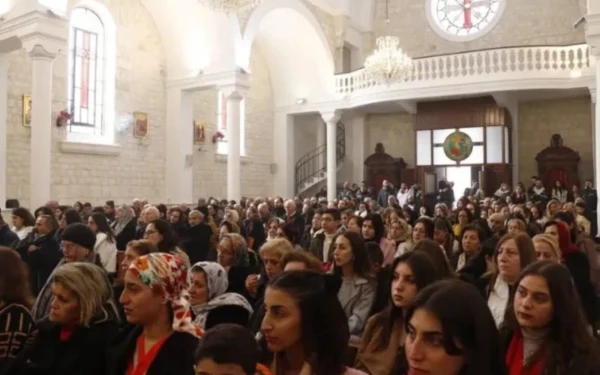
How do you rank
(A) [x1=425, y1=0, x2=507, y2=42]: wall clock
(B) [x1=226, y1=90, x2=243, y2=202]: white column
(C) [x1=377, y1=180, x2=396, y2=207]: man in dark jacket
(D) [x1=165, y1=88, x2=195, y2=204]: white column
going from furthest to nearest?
(A) [x1=425, y1=0, x2=507, y2=42]: wall clock, (C) [x1=377, y1=180, x2=396, y2=207]: man in dark jacket, (D) [x1=165, y1=88, x2=195, y2=204]: white column, (B) [x1=226, y1=90, x2=243, y2=202]: white column

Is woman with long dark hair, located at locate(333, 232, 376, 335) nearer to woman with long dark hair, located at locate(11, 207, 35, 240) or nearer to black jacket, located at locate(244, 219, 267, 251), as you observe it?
woman with long dark hair, located at locate(11, 207, 35, 240)

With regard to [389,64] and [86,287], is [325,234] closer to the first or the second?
[86,287]

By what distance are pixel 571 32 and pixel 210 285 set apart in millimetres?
18907

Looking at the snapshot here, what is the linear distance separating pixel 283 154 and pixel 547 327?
18656mm

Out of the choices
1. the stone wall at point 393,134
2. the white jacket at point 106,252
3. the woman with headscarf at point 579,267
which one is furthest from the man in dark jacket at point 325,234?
the stone wall at point 393,134

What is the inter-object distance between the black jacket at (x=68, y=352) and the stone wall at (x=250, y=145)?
15.3m

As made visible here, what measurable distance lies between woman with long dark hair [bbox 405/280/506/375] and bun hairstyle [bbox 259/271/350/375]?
518 mm

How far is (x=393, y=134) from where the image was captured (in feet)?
70.6

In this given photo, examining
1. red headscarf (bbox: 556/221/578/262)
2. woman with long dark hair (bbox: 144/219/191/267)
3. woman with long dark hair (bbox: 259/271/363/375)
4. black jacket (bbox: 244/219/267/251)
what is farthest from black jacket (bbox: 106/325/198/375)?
black jacket (bbox: 244/219/267/251)

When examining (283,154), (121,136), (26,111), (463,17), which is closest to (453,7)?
(463,17)

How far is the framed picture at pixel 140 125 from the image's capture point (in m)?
16.1

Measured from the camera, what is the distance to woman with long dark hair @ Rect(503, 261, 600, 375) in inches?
94.5

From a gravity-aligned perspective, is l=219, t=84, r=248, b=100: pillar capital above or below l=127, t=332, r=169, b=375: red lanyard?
above

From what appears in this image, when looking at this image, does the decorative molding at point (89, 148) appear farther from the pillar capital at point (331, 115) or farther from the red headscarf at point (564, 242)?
the red headscarf at point (564, 242)
